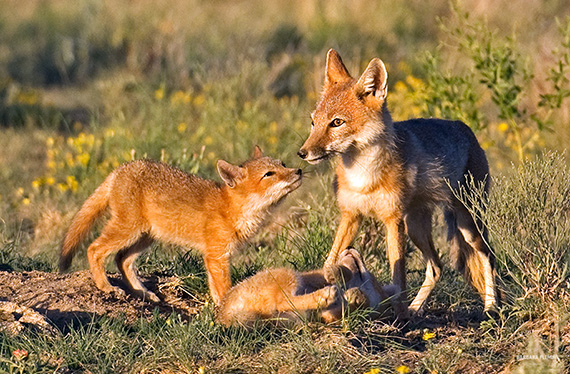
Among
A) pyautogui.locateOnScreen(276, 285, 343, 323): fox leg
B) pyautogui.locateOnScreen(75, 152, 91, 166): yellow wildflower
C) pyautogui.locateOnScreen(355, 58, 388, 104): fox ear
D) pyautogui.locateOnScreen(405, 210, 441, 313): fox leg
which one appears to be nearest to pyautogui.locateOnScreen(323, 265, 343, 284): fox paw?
pyautogui.locateOnScreen(276, 285, 343, 323): fox leg

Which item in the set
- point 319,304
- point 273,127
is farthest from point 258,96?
point 319,304

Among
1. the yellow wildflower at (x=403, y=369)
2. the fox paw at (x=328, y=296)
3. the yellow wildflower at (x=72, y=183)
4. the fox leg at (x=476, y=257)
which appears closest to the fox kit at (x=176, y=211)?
the fox paw at (x=328, y=296)

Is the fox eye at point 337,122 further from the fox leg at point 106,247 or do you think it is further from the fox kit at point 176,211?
the fox leg at point 106,247

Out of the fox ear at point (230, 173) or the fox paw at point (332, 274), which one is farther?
the fox ear at point (230, 173)

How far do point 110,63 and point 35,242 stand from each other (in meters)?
7.21

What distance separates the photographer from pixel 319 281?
5688mm

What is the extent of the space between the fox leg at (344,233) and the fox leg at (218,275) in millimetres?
749

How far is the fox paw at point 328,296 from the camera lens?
16.9ft

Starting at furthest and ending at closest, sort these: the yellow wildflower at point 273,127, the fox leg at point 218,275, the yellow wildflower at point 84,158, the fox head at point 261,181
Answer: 1. the yellow wildflower at point 273,127
2. the yellow wildflower at point 84,158
3. the fox head at point 261,181
4. the fox leg at point 218,275

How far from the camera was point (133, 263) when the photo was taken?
255 inches

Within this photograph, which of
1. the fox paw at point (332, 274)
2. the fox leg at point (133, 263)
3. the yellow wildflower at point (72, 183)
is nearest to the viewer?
the fox paw at point (332, 274)

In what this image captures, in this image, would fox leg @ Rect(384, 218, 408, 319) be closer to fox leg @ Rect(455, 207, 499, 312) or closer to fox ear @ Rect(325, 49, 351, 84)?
fox leg @ Rect(455, 207, 499, 312)

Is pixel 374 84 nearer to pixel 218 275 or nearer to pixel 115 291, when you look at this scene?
pixel 218 275

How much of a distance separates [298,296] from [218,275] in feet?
3.10
